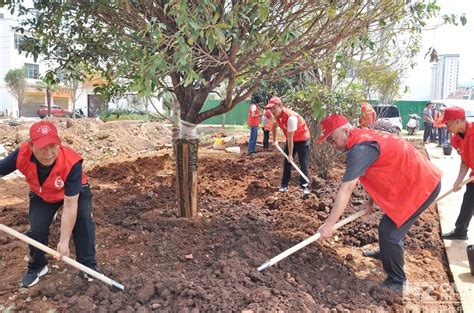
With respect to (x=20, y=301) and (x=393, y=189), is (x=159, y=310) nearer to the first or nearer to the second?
(x=20, y=301)

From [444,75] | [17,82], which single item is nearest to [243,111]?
[444,75]

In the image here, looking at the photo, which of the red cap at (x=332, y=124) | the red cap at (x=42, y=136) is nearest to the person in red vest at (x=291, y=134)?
the red cap at (x=332, y=124)

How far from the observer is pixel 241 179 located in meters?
7.65

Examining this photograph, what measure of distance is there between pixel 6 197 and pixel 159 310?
470 centimetres

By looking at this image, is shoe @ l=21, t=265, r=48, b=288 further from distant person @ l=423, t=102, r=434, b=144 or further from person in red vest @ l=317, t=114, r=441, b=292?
distant person @ l=423, t=102, r=434, b=144

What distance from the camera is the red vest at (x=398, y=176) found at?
11.0 ft

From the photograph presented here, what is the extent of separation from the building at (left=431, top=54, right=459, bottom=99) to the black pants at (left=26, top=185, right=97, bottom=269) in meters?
14.0

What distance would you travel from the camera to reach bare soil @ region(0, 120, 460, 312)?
10.1 ft

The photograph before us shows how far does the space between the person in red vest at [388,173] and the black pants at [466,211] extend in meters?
1.66

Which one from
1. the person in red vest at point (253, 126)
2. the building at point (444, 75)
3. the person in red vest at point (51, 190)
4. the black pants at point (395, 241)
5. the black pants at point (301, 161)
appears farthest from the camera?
the building at point (444, 75)

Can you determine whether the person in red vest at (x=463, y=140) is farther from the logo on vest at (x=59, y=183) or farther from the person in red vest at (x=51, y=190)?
the logo on vest at (x=59, y=183)

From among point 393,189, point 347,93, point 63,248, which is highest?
point 347,93

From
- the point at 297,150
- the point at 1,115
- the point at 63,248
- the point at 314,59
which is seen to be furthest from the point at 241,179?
the point at 1,115

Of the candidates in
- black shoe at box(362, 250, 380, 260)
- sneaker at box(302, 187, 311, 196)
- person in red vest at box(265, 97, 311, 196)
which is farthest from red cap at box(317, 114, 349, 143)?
sneaker at box(302, 187, 311, 196)
